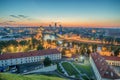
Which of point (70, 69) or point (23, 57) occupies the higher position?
point (23, 57)

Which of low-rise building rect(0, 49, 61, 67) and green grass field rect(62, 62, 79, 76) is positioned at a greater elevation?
low-rise building rect(0, 49, 61, 67)

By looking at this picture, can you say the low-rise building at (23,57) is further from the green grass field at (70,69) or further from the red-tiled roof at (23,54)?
the green grass field at (70,69)

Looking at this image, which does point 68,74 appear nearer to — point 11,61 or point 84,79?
point 84,79

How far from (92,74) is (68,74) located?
3046 mm

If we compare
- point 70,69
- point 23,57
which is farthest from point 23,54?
point 70,69

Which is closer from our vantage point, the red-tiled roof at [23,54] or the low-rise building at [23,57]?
the low-rise building at [23,57]

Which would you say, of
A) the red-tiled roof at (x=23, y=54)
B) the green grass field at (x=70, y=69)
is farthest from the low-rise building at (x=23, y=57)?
the green grass field at (x=70, y=69)

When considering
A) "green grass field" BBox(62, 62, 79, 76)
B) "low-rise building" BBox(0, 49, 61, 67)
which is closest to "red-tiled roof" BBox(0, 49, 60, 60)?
"low-rise building" BBox(0, 49, 61, 67)

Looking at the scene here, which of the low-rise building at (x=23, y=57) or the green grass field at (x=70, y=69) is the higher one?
the low-rise building at (x=23, y=57)

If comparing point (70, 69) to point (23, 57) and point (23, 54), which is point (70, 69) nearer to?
point (23, 57)

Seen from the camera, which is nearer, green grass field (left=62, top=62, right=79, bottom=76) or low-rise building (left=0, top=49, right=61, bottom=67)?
green grass field (left=62, top=62, right=79, bottom=76)

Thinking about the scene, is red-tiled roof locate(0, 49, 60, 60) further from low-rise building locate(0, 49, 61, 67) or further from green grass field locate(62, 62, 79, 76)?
green grass field locate(62, 62, 79, 76)

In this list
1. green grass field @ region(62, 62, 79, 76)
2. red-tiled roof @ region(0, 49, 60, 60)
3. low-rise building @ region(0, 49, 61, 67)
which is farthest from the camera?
red-tiled roof @ region(0, 49, 60, 60)

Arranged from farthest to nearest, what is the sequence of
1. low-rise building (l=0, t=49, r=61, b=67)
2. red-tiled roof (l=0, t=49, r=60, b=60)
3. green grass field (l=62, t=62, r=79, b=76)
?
red-tiled roof (l=0, t=49, r=60, b=60) → low-rise building (l=0, t=49, r=61, b=67) → green grass field (l=62, t=62, r=79, b=76)
